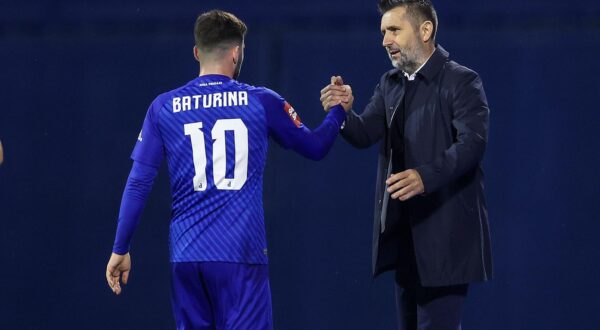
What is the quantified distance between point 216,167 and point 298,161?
6.63 ft

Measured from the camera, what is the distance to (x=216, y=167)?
3.57m

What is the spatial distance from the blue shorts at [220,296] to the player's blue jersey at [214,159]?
1.5 inches

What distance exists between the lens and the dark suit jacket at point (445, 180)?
3.79 metres

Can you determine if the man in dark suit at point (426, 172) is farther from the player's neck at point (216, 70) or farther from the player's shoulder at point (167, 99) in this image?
the player's shoulder at point (167, 99)

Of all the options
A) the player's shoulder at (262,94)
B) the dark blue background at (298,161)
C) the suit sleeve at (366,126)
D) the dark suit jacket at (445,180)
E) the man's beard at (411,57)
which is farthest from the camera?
the dark blue background at (298,161)

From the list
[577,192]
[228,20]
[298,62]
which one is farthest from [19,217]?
[577,192]

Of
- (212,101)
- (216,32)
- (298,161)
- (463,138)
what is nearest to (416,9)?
(463,138)

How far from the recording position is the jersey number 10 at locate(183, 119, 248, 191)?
3.57m

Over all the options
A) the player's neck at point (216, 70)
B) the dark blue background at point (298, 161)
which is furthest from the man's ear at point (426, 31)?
the dark blue background at point (298, 161)

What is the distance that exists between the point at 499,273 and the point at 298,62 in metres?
1.57

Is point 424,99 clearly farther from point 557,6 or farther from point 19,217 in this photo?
point 19,217

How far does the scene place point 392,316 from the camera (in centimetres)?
552

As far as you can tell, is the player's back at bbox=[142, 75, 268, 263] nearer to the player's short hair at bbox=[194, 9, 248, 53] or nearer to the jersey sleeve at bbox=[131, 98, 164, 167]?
the jersey sleeve at bbox=[131, 98, 164, 167]

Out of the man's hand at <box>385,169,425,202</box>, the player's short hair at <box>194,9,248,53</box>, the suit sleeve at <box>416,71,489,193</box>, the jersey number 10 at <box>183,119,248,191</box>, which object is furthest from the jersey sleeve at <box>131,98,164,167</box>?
the suit sleeve at <box>416,71,489,193</box>
